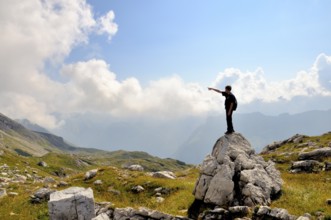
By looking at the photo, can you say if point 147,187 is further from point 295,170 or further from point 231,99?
point 295,170

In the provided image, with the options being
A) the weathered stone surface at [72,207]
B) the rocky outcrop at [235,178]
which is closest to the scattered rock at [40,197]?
the weathered stone surface at [72,207]

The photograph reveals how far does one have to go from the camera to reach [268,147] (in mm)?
92125

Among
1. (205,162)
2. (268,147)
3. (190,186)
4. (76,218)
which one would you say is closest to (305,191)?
(205,162)

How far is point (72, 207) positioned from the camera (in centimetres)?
2302

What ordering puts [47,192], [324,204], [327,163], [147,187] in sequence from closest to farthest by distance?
[324,204] → [47,192] → [147,187] → [327,163]

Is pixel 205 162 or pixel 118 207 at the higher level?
pixel 205 162

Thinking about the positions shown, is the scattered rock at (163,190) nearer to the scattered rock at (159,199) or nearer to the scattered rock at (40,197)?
the scattered rock at (159,199)

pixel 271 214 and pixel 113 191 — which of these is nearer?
pixel 271 214

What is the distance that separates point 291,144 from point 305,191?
205ft

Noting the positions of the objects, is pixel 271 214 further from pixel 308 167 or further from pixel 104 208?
pixel 308 167

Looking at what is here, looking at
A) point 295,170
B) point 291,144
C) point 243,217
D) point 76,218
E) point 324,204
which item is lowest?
point 76,218

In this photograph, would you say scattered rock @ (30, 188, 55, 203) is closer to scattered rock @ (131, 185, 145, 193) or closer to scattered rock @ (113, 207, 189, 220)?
scattered rock @ (113, 207, 189, 220)

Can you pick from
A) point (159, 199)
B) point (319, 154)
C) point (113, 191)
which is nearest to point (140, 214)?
point (159, 199)

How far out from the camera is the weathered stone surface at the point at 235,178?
952 inches
